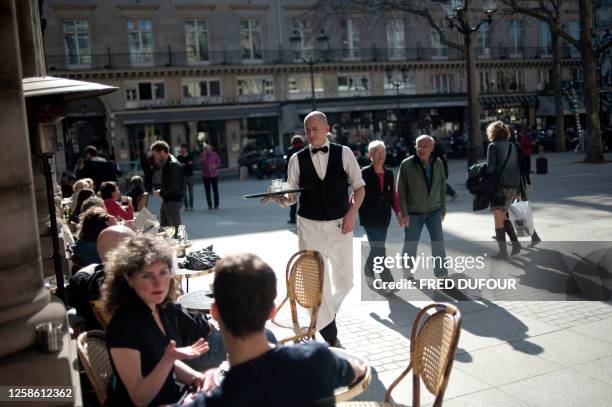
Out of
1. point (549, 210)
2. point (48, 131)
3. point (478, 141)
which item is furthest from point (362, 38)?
point (48, 131)

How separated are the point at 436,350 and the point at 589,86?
21.5 meters

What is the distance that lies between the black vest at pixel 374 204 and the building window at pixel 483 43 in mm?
41479

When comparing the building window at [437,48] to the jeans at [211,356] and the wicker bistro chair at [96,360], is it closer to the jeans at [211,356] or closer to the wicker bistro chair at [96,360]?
the jeans at [211,356]

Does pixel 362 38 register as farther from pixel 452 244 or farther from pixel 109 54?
pixel 452 244

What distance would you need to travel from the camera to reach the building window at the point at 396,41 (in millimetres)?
42669

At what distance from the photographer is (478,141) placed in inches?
785

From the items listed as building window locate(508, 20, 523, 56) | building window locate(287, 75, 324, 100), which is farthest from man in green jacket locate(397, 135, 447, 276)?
building window locate(508, 20, 523, 56)

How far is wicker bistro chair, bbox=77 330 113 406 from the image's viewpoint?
2.84 meters

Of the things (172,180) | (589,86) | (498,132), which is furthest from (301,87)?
(498,132)

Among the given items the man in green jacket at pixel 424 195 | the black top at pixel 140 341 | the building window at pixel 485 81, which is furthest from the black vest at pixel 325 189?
the building window at pixel 485 81

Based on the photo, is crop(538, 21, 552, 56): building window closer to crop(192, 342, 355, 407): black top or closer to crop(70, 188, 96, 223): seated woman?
crop(70, 188, 96, 223): seated woman

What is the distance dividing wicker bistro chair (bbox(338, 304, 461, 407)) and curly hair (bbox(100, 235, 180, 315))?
1.23 metres

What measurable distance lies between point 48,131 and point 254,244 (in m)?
5.81

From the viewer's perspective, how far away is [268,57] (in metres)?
39.9
